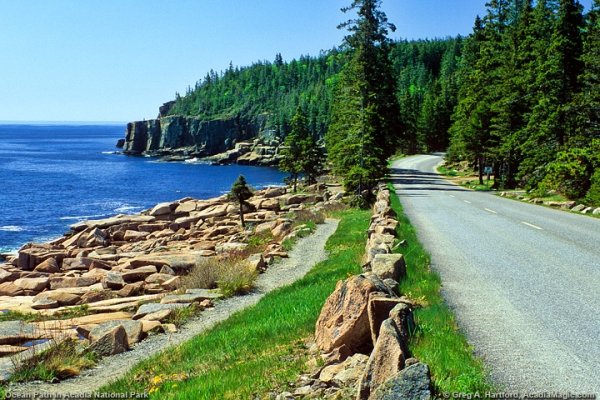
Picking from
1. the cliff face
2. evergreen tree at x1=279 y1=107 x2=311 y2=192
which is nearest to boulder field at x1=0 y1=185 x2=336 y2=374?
evergreen tree at x1=279 y1=107 x2=311 y2=192

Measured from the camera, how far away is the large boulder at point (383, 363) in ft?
17.4

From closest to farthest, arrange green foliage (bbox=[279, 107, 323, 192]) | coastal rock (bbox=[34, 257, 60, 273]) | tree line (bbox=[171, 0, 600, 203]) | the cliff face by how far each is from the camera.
Result: coastal rock (bbox=[34, 257, 60, 273])
tree line (bbox=[171, 0, 600, 203])
green foliage (bbox=[279, 107, 323, 192])
the cliff face

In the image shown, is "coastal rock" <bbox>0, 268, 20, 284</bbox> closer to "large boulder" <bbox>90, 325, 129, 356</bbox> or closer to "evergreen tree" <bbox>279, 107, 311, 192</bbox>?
"large boulder" <bbox>90, 325, 129, 356</bbox>

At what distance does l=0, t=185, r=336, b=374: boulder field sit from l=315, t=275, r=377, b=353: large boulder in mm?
5044

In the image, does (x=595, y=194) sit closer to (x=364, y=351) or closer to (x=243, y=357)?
(x=364, y=351)

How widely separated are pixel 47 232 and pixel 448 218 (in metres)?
36.6

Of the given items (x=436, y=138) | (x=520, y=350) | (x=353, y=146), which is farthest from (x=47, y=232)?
(x=436, y=138)

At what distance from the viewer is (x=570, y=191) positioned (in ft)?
97.8

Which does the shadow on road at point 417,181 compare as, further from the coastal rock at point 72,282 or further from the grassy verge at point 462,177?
the coastal rock at point 72,282

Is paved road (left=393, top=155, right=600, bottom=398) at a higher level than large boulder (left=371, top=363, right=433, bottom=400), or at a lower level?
lower

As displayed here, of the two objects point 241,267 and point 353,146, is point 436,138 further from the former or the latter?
point 241,267

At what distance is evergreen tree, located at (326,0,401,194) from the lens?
107ft

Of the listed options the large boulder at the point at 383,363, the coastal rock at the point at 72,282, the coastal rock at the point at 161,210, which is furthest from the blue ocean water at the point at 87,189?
the large boulder at the point at 383,363

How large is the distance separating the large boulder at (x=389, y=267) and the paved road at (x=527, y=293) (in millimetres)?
904
